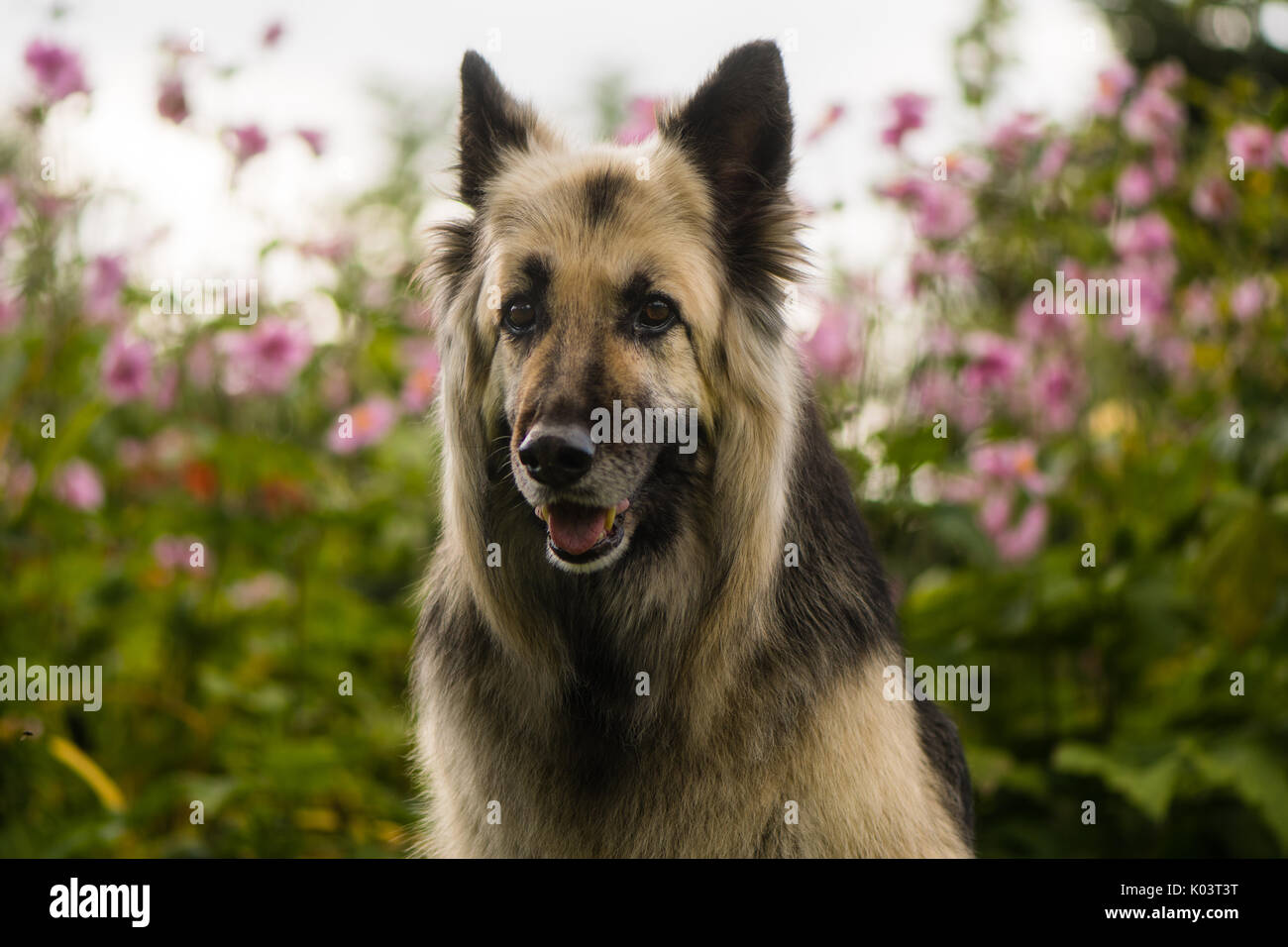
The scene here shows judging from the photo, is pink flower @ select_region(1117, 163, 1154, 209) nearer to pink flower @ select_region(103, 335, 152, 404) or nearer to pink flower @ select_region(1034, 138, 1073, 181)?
pink flower @ select_region(1034, 138, 1073, 181)

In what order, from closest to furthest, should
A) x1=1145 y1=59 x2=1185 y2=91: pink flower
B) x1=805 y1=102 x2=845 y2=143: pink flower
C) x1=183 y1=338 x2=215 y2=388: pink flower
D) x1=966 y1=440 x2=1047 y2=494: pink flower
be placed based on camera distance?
x1=805 y1=102 x2=845 y2=143: pink flower → x1=966 y1=440 x2=1047 y2=494: pink flower → x1=1145 y1=59 x2=1185 y2=91: pink flower → x1=183 y1=338 x2=215 y2=388: pink flower

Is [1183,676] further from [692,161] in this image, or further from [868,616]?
[692,161]

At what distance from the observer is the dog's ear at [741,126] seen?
2998 millimetres

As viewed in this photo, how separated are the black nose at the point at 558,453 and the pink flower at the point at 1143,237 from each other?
3.87 m

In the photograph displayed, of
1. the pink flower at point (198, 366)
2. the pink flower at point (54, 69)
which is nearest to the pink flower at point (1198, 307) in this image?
the pink flower at point (198, 366)

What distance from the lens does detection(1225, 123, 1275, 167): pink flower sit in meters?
4.92

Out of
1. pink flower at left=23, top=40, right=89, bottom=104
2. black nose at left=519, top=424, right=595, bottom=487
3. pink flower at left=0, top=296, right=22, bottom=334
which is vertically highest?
pink flower at left=23, top=40, right=89, bottom=104

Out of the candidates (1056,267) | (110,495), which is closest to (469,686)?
(1056,267)

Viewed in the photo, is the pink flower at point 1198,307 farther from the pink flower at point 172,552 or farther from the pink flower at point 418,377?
the pink flower at point 172,552

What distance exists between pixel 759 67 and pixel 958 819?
2.20m

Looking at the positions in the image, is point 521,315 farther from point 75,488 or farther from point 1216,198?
point 1216,198

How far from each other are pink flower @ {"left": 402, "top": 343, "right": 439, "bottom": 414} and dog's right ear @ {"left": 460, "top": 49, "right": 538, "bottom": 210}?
7.20 ft

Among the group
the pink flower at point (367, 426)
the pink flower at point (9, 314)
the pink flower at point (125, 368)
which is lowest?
the pink flower at point (367, 426)

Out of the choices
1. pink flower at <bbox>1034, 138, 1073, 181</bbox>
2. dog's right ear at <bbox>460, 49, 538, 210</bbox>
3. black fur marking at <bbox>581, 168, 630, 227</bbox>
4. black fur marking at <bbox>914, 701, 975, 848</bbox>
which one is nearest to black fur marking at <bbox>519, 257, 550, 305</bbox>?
black fur marking at <bbox>581, 168, 630, 227</bbox>
